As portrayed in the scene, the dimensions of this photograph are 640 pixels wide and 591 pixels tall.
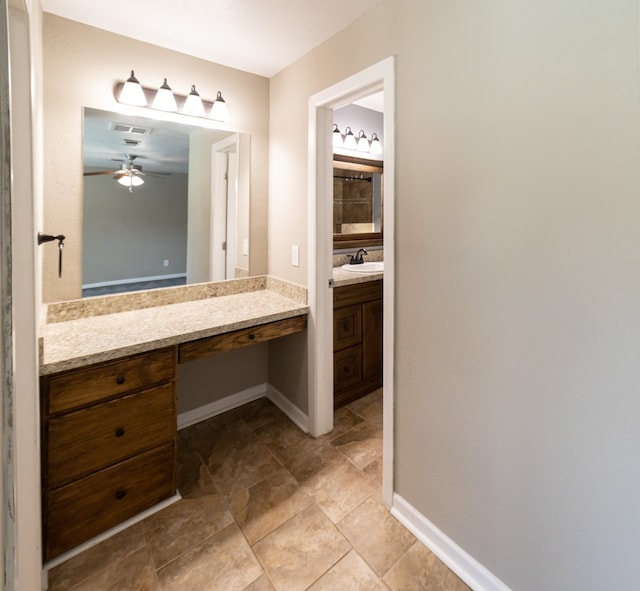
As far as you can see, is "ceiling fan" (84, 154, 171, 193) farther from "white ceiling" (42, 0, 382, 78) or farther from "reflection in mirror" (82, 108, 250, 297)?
"white ceiling" (42, 0, 382, 78)

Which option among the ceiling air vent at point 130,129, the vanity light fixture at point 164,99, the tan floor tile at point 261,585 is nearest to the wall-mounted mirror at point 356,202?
the vanity light fixture at point 164,99

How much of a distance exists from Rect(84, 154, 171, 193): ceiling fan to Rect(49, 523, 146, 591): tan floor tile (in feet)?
5.69

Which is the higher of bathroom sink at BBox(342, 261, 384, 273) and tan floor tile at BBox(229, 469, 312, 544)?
bathroom sink at BBox(342, 261, 384, 273)

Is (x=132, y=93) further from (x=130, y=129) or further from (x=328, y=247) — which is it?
(x=328, y=247)

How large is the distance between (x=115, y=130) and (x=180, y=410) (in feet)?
5.60

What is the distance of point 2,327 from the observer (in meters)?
0.62

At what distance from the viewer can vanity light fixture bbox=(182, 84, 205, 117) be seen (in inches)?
79.6

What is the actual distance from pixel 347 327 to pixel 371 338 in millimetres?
295

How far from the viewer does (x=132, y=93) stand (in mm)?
1835

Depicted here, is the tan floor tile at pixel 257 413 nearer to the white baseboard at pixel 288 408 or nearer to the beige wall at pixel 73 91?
the white baseboard at pixel 288 408

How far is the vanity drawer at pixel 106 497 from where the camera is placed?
4.51ft

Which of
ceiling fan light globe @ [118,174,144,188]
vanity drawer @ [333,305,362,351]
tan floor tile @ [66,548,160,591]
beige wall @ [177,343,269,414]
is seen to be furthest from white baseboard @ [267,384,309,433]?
ceiling fan light globe @ [118,174,144,188]

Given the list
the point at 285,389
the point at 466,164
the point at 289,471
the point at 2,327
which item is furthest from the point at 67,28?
the point at 289,471

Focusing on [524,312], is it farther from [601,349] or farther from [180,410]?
[180,410]
